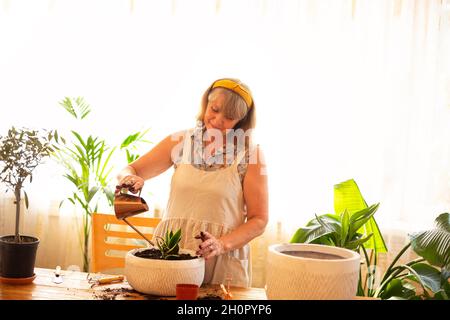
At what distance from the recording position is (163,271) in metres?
1.64

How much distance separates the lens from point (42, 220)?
3.98 m

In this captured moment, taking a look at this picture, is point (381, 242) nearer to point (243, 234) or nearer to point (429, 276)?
point (429, 276)

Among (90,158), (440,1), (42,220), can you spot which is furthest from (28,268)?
(440,1)

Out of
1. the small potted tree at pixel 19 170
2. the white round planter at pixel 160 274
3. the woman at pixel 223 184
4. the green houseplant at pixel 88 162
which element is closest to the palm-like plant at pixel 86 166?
the green houseplant at pixel 88 162

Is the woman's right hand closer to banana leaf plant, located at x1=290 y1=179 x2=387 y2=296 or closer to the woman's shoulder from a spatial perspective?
the woman's shoulder

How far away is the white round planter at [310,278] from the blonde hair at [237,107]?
3.19 feet

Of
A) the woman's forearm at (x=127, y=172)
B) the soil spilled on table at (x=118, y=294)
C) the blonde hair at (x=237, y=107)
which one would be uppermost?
the blonde hair at (x=237, y=107)

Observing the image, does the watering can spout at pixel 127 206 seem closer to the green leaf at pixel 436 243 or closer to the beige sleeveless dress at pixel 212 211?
the beige sleeveless dress at pixel 212 211

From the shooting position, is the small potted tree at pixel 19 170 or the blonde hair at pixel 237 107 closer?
the small potted tree at pixel 19 170

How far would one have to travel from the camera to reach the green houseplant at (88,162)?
355 cm

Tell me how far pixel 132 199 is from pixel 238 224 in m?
0.55

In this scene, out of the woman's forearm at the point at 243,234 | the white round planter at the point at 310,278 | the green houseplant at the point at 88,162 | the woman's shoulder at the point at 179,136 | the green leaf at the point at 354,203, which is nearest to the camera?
the white round planter at the point at 310,278

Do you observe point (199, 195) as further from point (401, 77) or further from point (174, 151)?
point (401, 77)

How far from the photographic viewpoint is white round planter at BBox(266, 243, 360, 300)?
3.80 ft
